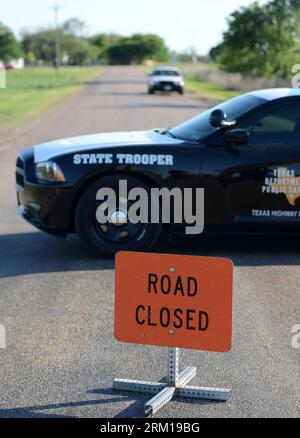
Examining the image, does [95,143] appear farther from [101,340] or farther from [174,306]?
[174,306]

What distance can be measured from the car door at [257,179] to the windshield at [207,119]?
26 cm

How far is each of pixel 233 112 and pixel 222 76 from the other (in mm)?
51625

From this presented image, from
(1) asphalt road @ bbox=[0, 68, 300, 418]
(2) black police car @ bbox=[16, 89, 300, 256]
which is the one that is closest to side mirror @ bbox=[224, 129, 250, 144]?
(2) black police car @ bbox=[16, 89, 300, 256]

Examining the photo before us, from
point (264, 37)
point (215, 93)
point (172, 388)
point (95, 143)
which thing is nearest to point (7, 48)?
point (264, 37)

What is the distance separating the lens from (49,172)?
7.45 metres

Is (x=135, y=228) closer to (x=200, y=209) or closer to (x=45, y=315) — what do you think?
(x=200, y=209)

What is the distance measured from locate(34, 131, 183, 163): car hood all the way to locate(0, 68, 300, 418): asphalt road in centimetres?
99

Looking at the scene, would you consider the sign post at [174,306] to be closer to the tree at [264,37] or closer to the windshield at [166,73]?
the tree at [264,37]

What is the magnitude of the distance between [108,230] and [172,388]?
3.18 metres

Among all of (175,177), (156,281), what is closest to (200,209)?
(175,177)

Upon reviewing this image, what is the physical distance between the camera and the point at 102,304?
245 inches

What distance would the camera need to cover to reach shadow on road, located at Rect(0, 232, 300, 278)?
7.38 m
